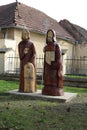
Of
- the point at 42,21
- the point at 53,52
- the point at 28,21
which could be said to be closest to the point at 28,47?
the point at 53,52

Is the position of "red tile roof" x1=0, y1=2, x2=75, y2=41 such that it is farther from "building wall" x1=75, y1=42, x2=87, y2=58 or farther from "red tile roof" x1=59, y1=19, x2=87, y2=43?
"red tile roof" x1=59, y1=19, x2=87, y2=43

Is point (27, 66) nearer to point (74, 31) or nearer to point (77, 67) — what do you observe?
point (77, 67)

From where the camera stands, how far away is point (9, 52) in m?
17.5

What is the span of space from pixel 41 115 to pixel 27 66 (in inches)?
144

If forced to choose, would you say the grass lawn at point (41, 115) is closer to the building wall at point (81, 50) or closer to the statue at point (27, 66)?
the statue at point (27, 66)

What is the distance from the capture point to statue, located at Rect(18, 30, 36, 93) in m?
10.7

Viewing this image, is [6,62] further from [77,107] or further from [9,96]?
[77,107]

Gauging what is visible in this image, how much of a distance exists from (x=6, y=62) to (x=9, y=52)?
0.71 m

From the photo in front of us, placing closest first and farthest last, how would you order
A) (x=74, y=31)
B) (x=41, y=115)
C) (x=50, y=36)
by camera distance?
1. (x=41, y=115)
2. (x=50, y=36)
3. (x=74, y=31)

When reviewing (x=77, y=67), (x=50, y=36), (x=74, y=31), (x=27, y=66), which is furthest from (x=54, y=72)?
(x=74, y=31)

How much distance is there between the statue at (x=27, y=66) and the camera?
10.7 meters

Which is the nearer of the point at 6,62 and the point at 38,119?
the point at 38,119

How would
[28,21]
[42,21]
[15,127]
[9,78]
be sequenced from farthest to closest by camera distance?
[42,21], [28,21], [9,78], [15,127]

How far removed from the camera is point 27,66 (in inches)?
423
